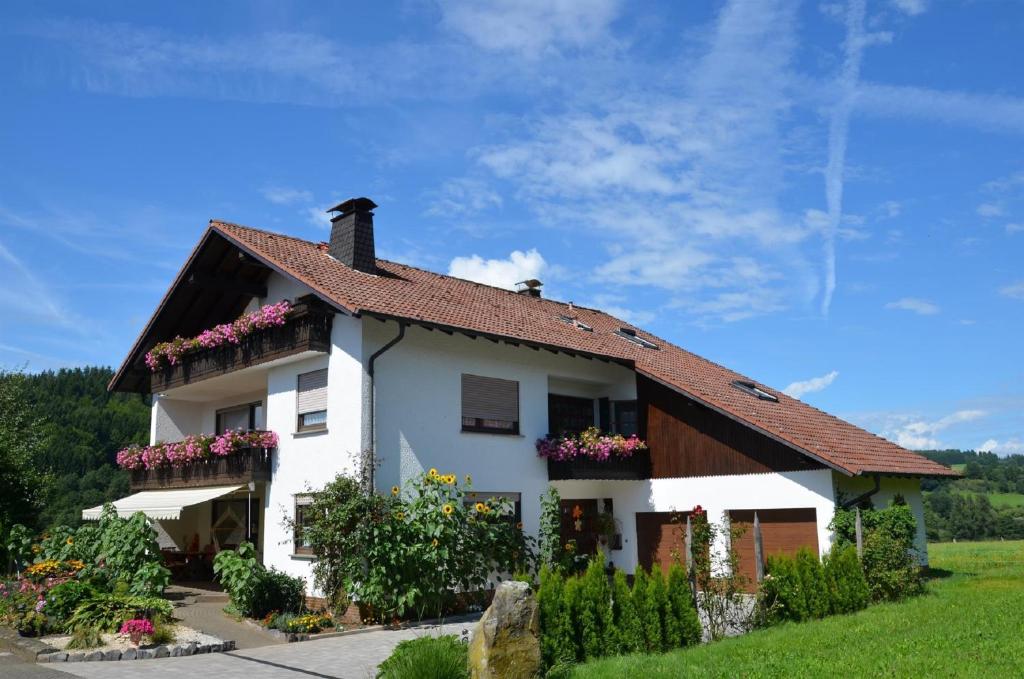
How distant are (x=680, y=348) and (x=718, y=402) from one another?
8.92m

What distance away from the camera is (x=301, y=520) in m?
19.4

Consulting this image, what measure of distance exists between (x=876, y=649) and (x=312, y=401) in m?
12.7

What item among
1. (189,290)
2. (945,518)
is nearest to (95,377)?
(189,290)

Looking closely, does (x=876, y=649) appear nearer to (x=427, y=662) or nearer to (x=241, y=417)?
(x=427, y=662)

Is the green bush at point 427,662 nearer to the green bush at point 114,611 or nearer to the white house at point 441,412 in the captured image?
the green bush at point 114,611

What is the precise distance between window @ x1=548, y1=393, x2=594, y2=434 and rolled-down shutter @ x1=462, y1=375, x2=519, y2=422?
1.95 m

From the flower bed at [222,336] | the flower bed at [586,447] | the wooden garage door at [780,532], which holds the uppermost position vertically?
the flower bed at [222,336]

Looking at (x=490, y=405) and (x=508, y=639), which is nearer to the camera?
(x=508, y=639)

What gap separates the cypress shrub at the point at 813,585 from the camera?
50.4ft

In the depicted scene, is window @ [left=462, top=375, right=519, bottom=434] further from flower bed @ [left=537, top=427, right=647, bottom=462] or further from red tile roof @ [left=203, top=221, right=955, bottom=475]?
A: red tile roof @ [left=203, top=221, right=955, bottom=475]

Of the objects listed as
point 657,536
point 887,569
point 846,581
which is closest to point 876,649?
point 846,581

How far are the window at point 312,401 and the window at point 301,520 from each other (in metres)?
1.57

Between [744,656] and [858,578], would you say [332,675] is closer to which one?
[744,656]

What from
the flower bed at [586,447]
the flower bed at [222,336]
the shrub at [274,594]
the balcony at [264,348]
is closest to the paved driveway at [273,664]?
the shrub at [274,594]
